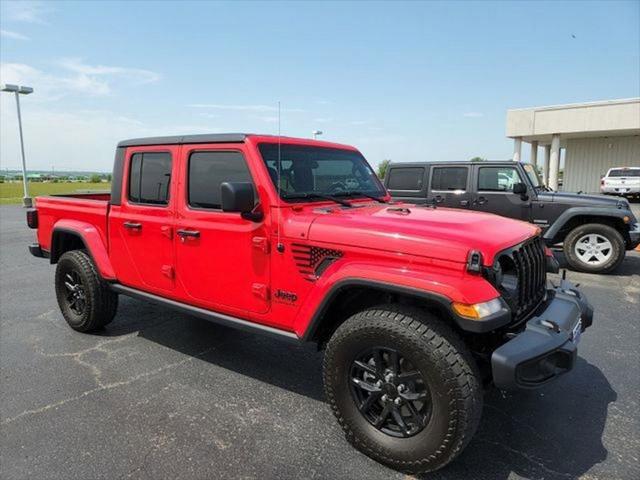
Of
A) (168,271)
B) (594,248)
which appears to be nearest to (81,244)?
(168,271)

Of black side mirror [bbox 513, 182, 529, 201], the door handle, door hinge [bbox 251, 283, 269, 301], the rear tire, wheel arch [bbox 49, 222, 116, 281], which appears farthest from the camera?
black side mirror [bbox 513, 182, 529, 201]

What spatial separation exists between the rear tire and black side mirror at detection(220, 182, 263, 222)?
86.3 inches

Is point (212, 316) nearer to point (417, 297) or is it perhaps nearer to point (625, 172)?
point (417, 297)

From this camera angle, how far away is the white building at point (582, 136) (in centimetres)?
2447

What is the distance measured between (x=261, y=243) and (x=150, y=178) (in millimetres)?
1437

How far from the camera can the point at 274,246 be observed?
3078 mm

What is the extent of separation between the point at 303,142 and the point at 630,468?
9.73ft

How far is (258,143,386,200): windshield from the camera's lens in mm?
3322

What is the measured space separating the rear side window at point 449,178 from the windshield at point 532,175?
3.28 ft

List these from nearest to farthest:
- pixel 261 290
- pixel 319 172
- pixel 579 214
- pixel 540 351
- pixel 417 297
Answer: pixel 540 351 < pixel 417 297 < pixel 261 290 < pixel 319 172 < pixel 579 214

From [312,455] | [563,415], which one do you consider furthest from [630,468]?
[312,455]

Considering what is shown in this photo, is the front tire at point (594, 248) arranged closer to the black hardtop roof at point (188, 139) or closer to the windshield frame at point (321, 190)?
the windshield frame at point (321, 190)

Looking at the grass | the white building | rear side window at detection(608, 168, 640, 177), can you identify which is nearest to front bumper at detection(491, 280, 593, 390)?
the grass

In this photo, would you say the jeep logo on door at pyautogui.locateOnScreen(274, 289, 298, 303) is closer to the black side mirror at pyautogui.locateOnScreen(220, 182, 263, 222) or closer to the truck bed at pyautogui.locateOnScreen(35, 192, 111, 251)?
the black side mirror at pyautogui.locateOnScreen(220, 182, 263, 222)
